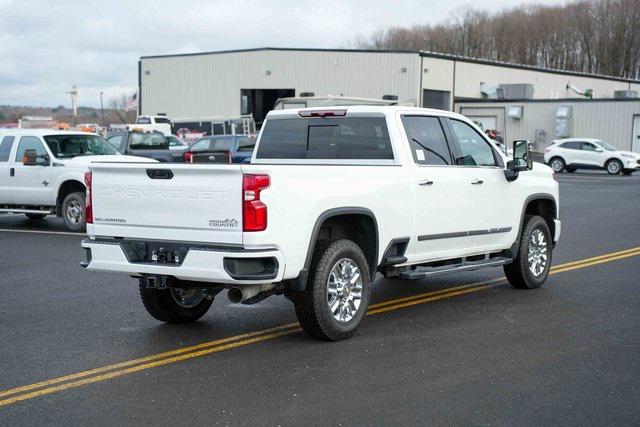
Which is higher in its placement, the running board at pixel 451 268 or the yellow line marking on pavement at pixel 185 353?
the running board at pixel 451 268

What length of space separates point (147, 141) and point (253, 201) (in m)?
19.0

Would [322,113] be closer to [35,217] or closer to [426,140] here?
[426,140]

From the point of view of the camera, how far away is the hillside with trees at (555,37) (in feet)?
294

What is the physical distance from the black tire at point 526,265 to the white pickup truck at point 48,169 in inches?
319

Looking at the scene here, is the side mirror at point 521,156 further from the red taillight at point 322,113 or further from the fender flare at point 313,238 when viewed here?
the fender flare at point 313,238

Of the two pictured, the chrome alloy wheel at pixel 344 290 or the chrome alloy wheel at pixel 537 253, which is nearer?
the chrome alloy wheel at pixel 344 290

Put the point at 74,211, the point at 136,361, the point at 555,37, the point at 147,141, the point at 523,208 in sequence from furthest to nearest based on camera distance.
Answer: the point at 555,37 < the point at 147,141 < the point at 74,211 < the point at 523,208 < the point at 136,361

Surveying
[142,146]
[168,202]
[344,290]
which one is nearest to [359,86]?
[142,146]

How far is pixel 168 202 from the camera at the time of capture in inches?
270

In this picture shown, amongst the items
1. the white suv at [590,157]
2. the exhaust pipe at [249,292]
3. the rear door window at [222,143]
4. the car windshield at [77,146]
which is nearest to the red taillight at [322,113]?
the exhaust pipe at [249,292]

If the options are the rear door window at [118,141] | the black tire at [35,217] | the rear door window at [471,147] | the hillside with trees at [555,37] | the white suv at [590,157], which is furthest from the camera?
the hillside with trees at [555,37]

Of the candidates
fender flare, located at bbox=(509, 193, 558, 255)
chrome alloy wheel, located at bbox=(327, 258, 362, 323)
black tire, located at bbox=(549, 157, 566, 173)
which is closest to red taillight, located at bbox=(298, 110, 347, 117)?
chrome alloy wheel, located at bbox=(327, 258, 362, 323)

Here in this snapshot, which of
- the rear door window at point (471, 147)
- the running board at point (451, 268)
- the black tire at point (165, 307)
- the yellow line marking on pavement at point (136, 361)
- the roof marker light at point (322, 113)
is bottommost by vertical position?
the yellow line marking on pavement at point (136, 361)

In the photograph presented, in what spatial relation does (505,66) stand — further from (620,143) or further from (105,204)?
(105,204)
